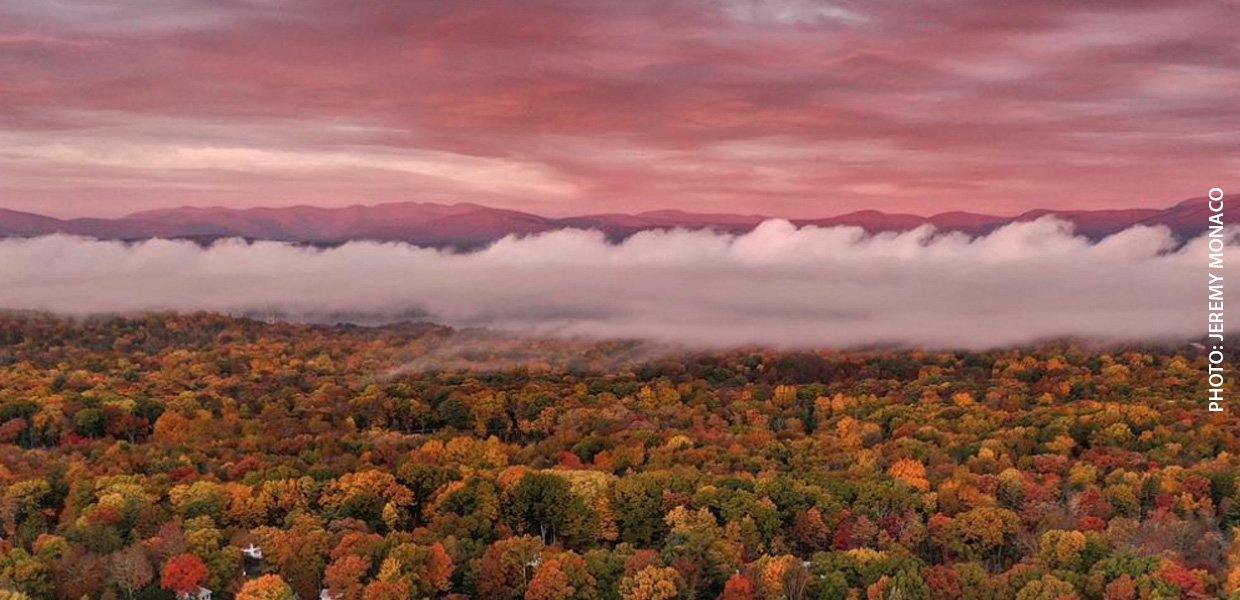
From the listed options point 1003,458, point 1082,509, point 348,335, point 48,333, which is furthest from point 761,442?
point 48,333

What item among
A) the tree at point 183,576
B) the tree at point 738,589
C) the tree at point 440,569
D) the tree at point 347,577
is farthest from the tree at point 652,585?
the tree at point 183,576

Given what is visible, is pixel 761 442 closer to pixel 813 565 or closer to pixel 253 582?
pixel 813 565

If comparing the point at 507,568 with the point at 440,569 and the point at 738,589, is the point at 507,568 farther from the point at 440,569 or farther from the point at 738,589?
the point at 738,589

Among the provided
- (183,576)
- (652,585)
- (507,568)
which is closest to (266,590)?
(183,576)

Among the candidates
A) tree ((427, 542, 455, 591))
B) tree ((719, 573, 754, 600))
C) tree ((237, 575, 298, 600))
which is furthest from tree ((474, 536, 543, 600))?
tree ((719, 573, 754, 600))

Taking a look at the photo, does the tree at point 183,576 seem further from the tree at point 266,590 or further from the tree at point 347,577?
the tree at point 347,577

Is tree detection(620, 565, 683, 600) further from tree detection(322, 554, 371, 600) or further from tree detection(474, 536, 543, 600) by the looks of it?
tree detection(322, 554, 371, 600)

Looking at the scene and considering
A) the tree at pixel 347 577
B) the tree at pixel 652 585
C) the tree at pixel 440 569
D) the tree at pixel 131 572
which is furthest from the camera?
the tree at pixel 440 569
